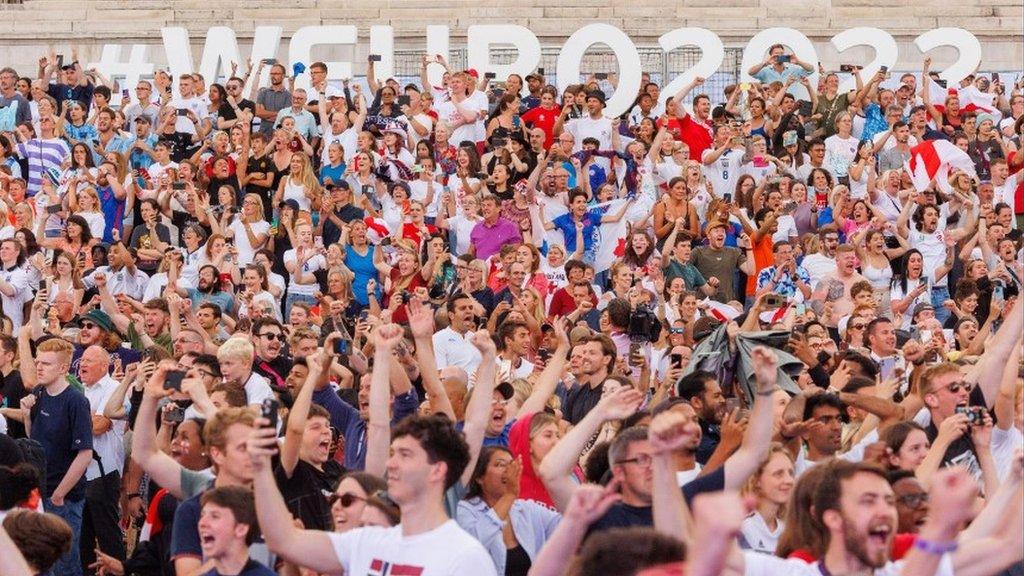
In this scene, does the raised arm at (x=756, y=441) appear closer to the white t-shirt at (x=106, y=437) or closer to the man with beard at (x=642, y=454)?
the man with beard at (x=642, y=454)

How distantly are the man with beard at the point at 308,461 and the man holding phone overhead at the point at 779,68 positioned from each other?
16857 mm

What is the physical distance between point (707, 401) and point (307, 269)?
8209mm

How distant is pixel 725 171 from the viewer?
21.3 metres

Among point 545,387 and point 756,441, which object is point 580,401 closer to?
point 545,387

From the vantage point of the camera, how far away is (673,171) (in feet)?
68.6

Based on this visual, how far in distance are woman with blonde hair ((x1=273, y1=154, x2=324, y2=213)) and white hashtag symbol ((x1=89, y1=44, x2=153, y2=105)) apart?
8262 millimetres

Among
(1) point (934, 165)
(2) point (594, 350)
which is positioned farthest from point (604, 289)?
(2) point (594, 350)

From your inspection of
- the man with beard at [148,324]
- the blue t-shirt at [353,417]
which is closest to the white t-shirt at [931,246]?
the man with beard at [148,324]

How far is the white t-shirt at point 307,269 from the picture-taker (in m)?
17.5

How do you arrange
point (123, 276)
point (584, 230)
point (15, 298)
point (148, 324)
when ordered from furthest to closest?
point (584, 230) → point (123, 276) → point (15, 298) → point (148, 324)

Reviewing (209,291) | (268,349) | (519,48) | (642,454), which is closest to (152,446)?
(642,454)

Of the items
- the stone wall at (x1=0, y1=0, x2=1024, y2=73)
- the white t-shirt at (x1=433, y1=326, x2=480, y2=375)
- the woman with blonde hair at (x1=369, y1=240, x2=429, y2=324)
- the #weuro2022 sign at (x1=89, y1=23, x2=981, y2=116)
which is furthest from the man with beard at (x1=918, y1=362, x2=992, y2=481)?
the stone wall at (x1=0, y1=0, x2=1024, y2=73)

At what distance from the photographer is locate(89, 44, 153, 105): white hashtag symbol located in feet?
92.7

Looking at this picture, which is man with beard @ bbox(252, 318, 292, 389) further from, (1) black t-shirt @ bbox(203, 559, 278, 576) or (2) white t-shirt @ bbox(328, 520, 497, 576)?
(2) white t-shirt @ bbox(328, 520, 497, 576)
